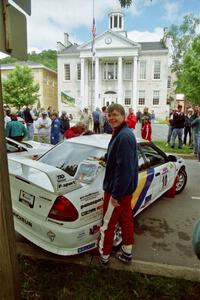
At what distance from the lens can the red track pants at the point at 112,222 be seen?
8.99ft

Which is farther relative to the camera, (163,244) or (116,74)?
(116,74)

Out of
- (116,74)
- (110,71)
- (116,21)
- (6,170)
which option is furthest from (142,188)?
(116,21)

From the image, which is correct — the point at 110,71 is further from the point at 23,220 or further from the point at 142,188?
the point at 23,220

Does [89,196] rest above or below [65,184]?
below

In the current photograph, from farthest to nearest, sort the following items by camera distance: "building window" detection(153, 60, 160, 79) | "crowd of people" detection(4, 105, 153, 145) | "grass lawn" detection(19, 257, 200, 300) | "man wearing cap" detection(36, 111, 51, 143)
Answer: "building window" detection(153, 60, 160, 79) < "man wearing cap" detection(36, 111, 51, 143) < "crowd of people" detection(4, 105, 153, 145) < "grass lawn" detection(19, 257, 200, 300)

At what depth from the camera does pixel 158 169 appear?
4.31 meters

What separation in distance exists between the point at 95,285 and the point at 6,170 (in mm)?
1682

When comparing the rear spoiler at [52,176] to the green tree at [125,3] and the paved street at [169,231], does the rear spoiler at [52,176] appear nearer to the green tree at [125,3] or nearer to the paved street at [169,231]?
the paved street at [169,231]

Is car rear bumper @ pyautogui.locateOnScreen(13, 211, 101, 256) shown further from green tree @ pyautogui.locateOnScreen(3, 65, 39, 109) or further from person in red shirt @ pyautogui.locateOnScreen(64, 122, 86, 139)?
green tree @ pyautogui.locateOnScreen(3, 65, 39, 109)

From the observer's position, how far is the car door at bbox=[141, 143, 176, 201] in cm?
423

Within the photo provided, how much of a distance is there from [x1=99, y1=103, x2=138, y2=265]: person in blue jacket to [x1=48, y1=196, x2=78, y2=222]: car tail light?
1.26 ft

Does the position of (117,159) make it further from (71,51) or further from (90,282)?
(71,51)

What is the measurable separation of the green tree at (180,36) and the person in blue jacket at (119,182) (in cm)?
4486

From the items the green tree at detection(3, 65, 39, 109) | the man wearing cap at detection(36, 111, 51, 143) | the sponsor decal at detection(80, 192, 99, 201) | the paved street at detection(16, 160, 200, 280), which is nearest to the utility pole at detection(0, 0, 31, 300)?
the sponsor decal at detection(80, 192, 99, 201)
